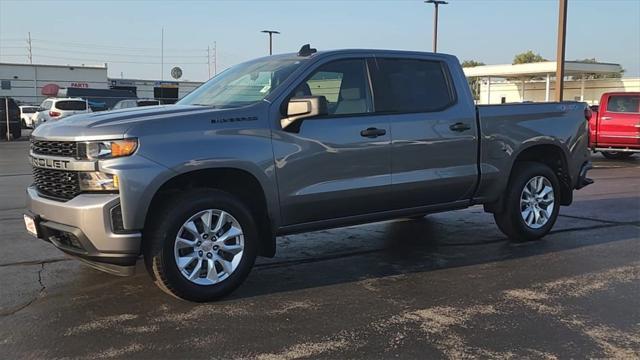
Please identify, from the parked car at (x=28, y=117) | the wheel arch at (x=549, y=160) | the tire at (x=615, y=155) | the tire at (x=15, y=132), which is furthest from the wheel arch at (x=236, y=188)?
the parked car at (x=28, y=117)

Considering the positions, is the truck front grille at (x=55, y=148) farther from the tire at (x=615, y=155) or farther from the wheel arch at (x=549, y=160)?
the tire at (x=615, y=155)

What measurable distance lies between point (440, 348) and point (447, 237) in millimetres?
3476

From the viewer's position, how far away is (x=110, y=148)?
14.6 feet

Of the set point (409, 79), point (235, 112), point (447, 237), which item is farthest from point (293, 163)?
point (447, 237)

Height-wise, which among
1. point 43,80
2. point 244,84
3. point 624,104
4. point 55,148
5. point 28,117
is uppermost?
point 43,80

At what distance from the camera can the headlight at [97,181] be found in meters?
4.44

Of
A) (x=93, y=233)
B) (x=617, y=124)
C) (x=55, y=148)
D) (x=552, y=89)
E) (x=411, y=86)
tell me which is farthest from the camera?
(x=552, y=89)

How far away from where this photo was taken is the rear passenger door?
5770 mm

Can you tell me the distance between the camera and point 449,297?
199 inches

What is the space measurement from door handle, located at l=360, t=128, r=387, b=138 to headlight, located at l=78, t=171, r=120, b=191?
7.05ft

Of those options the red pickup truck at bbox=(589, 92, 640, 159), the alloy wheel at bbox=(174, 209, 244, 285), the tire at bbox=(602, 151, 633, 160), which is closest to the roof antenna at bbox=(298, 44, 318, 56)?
the alloy wheel at bbox=(174, 209, 244, 285)

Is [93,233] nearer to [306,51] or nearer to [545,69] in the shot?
[306,51]

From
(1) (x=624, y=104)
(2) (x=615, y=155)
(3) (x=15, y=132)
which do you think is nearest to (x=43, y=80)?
(3) (x=15, y=132)

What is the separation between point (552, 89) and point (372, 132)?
4963cm
